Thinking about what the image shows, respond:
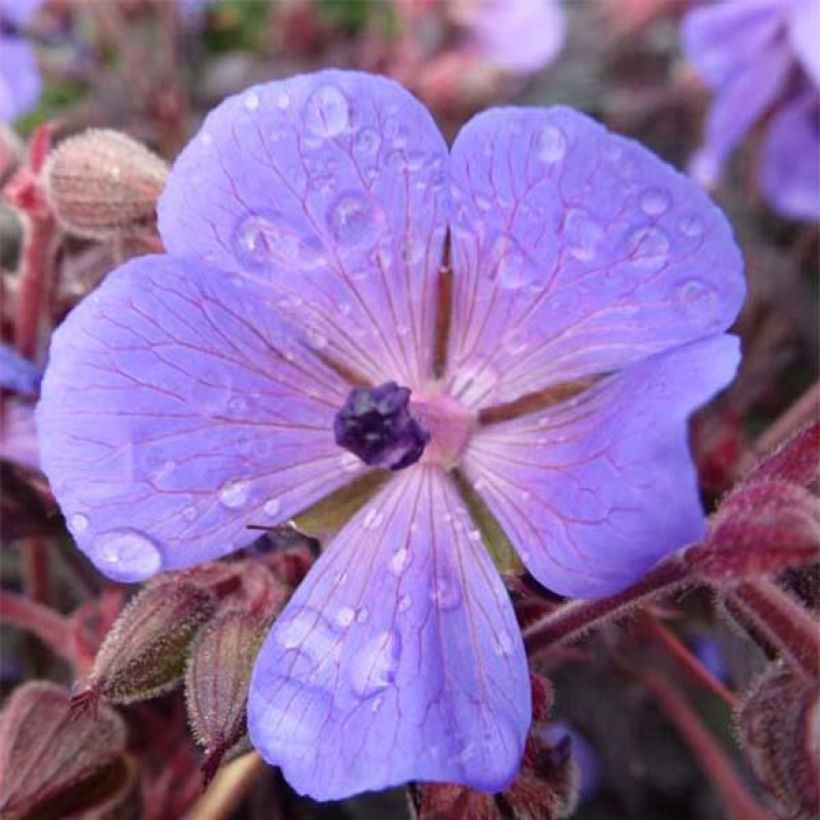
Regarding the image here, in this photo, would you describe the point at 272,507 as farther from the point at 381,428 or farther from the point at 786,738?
the point at 786,738

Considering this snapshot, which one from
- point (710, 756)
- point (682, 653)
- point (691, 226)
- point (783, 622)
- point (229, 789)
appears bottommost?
point (229, 789)

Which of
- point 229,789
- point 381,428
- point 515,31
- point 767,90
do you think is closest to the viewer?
point 381,428

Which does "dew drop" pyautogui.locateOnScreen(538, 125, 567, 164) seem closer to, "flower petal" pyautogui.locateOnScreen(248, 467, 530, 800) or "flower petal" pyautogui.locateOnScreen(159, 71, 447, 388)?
"flower petal" pyautogui.locateOnScreen(159, 71, 447, 388)

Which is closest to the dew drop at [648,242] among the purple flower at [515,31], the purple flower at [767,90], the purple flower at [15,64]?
the purple flower at [767,90]

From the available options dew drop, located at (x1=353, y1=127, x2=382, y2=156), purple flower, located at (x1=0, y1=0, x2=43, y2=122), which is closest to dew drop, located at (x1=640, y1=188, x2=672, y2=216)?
dew drop, located at (x1=353, y1=127, x2=382, y2=156)

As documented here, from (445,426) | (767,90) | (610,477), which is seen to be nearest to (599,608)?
(610,477)

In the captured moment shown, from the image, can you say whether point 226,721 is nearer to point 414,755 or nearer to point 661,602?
point 414,755

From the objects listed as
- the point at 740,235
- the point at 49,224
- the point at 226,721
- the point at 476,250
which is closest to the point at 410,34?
the point at 740,235
